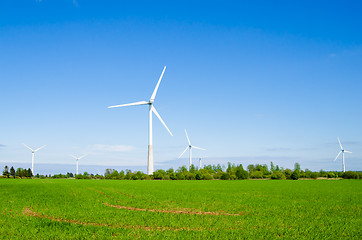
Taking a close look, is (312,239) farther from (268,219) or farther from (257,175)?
(257,175)

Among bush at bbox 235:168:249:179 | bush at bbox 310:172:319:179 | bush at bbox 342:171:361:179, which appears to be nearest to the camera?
bush at bbox 342:171:361:179

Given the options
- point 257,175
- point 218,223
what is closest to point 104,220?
point 218,223

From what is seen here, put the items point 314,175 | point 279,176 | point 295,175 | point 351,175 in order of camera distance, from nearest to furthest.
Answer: point 351,175 → point 295,175 → point 279,176 → point 314,175

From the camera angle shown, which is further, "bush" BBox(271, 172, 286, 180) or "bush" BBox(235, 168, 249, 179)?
"bush" BBox(271, 172, 286, 180)

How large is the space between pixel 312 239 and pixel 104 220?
1151 cm

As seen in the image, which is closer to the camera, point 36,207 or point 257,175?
point 36,207

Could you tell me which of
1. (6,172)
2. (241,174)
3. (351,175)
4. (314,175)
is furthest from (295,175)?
(6,172)

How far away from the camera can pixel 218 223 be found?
17.6 meters

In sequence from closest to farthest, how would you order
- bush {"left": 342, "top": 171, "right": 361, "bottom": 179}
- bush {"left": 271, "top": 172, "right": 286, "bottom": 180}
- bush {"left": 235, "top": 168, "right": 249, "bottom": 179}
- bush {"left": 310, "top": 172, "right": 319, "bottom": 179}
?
1. bush {"left": 342, "top": 171, "right": 361, "bottom": 179}
2. bush {"left": 235, "top": 168, "right": 249, "bottom": 179}
3. bush {"left": 271, "top": 172, "right": 286, "bottom": 180}
4. bush {"left": 310, "top": 172, "right": 319, "bottom": 179}

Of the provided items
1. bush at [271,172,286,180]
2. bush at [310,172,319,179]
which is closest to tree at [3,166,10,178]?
bush at [271,172,286,180]

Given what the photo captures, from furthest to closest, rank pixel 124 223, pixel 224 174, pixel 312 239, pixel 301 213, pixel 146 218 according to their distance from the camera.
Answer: pixel 224 174 < pixel 301 213 < pixel 146 218 < pixel 124 223 < pixel 312 239

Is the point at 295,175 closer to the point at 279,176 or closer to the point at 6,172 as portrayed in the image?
the point at 279,176

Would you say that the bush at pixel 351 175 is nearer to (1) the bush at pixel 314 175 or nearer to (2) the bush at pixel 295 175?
(1) the bush at pixel 314 175

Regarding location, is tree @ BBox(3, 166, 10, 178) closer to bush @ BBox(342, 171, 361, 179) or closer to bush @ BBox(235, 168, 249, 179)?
bush @ BBox(235, 168, 249, 179)
